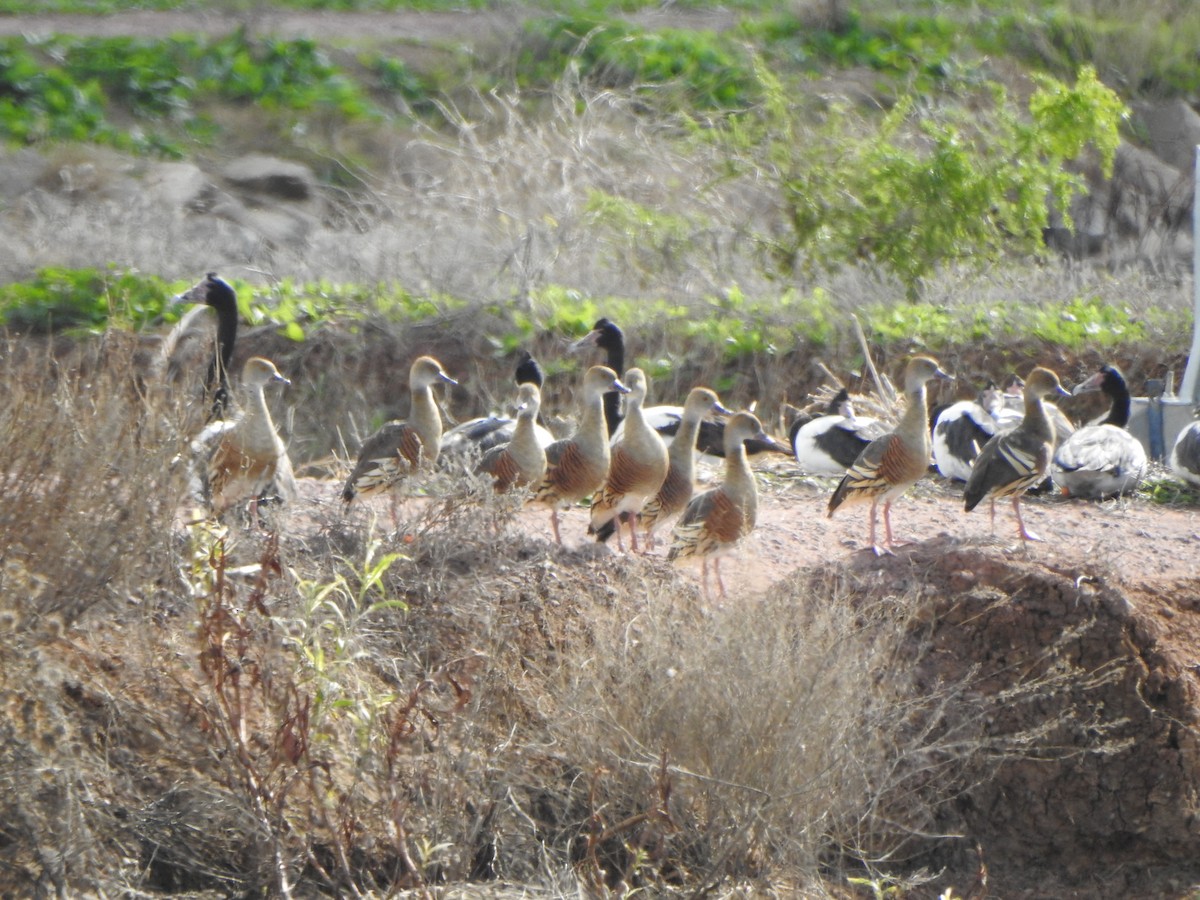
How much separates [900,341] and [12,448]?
868 centimetres

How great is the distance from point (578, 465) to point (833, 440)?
2.90m

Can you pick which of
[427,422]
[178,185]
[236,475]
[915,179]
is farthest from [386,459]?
[178,185]

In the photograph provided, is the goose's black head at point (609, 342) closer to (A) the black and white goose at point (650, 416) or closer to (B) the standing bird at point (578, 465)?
(A) the black and white goose at point (650, 416)

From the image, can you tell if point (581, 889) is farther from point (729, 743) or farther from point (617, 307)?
point (617, 307)

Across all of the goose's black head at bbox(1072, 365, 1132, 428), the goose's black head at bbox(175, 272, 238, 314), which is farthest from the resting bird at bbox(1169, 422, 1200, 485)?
the goose's black head at bbox(175, 272, 238, 314)

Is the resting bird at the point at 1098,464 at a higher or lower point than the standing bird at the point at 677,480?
lower

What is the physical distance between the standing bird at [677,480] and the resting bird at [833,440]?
210 cm

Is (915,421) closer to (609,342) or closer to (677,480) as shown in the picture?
(677,480)

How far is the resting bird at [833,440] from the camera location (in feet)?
32.9

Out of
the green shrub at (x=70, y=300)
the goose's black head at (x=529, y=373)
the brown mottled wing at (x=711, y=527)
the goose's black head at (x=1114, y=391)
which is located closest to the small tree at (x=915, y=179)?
the goose's black head at (x=1114, y=391)

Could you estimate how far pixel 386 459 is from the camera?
789 centimetres

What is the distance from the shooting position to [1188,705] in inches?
279

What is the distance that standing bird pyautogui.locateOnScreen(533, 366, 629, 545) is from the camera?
774 cm

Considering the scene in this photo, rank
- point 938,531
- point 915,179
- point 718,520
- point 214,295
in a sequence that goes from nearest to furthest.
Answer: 1. point 718,520
2. point 938,531
3. point 214,295
4. point 915,179
